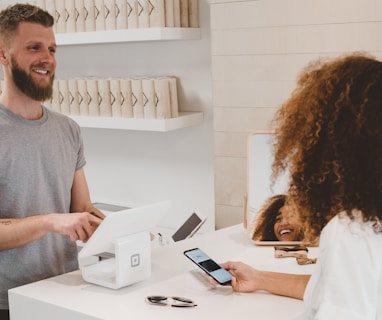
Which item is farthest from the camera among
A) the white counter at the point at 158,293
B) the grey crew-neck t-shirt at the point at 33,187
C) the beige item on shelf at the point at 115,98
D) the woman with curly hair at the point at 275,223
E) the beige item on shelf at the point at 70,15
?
the beige item on shelf at the point at 70,15

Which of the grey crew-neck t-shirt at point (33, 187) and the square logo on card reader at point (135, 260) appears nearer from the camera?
the square logo on card reader at point (135, 260)

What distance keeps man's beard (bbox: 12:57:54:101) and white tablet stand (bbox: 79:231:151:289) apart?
637 millimetres

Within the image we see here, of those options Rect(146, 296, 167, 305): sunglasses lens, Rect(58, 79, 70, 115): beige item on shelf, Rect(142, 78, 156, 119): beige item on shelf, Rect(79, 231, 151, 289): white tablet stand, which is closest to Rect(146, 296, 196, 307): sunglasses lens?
Rect(146, 296, 167, 305): sunglasses lens

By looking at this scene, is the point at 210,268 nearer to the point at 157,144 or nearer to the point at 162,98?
the point at 162,98

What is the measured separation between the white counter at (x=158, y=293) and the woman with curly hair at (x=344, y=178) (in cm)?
42

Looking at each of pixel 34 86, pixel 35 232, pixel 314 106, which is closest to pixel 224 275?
pixel 35 232

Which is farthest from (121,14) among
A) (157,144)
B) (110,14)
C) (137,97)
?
(157,144)

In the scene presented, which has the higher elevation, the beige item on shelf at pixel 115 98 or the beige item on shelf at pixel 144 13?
the beige item on shelf at pixel 144 13

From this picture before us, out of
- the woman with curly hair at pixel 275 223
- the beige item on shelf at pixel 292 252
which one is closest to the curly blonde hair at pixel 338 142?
the beige item on shelf at pixel 292 252

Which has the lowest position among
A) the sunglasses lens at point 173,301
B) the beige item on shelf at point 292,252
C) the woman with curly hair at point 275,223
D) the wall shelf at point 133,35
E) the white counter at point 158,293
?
the beige item on shelf at point 292,252

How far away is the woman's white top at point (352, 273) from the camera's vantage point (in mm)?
1337

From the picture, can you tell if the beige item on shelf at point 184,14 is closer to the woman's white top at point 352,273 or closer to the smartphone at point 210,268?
the smartphone at point 210,268

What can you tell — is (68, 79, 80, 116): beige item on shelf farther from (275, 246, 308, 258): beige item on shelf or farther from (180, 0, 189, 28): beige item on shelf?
(275, 246, 308, 258): beige item on shelf

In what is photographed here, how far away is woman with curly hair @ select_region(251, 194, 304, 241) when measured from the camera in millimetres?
2531
